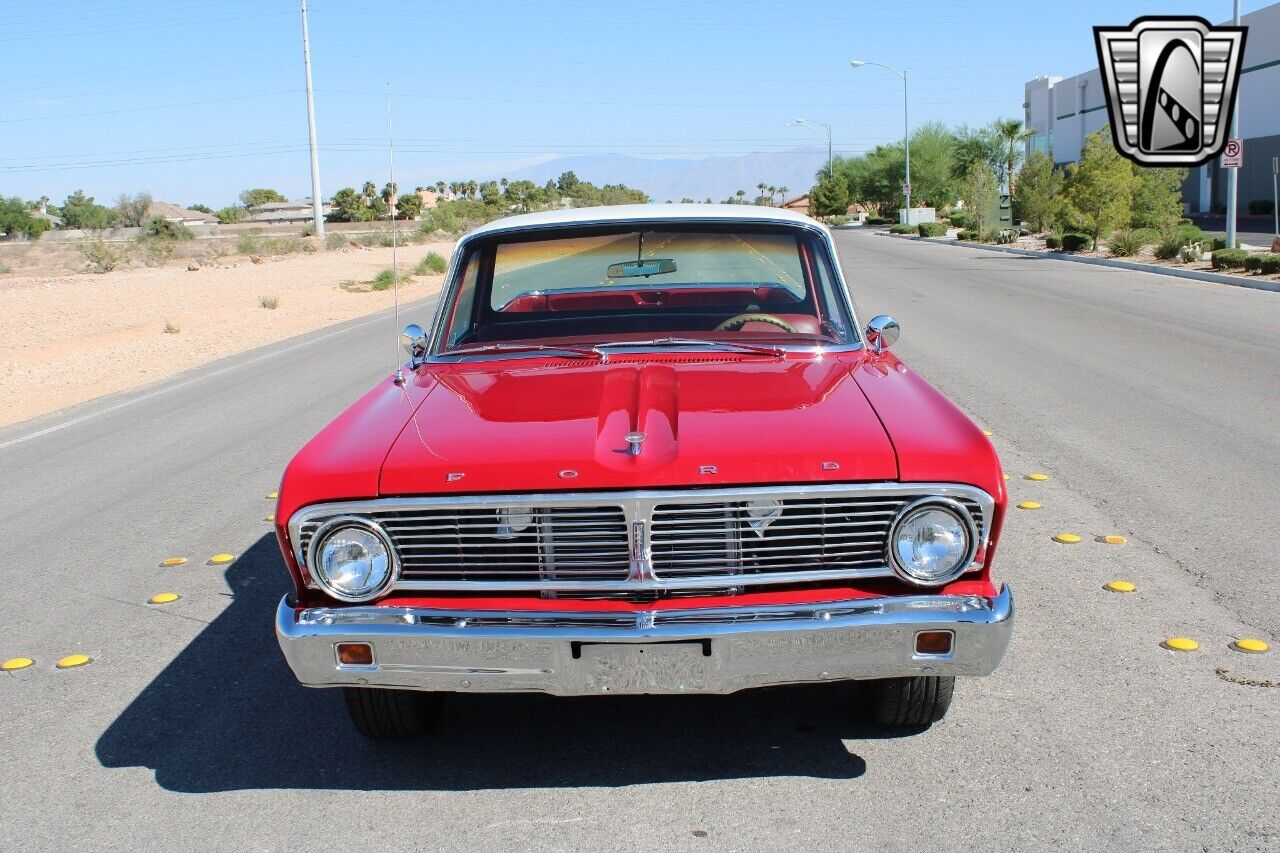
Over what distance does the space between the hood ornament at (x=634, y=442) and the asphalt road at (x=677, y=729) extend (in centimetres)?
97

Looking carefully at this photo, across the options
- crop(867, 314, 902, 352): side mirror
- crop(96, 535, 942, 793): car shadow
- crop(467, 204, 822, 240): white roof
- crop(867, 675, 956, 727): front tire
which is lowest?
crop(96, 535, 942, 793): car shadow

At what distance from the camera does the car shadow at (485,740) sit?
12.2 feet

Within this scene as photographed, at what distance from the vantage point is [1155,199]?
34781mm

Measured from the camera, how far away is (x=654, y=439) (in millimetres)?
3441

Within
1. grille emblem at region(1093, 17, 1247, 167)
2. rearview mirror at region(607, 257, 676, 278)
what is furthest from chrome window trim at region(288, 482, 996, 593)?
grille emblem at region(1093, 17, 1247, 167)

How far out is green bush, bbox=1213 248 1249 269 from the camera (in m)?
24.4

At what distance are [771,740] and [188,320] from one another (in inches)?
967

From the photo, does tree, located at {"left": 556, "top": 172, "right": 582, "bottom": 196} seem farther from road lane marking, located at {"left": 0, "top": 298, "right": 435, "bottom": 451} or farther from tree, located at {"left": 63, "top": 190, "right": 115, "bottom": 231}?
road lane marking, located at {"left": 0, "top": 298, "right": 435, "bottom": 451}

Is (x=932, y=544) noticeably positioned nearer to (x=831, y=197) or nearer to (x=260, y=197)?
(x=831, y=197)

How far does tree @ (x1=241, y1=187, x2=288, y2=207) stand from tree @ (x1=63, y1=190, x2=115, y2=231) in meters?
38.6

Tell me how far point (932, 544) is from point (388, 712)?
1656 mm

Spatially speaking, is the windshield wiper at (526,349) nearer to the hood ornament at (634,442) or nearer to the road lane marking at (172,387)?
the hood ornament at (634,442)

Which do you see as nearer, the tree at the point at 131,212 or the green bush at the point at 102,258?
the green bush at the point at 102,258

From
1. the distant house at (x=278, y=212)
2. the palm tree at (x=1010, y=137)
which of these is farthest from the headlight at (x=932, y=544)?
the distant house at (x=278, y=212)
